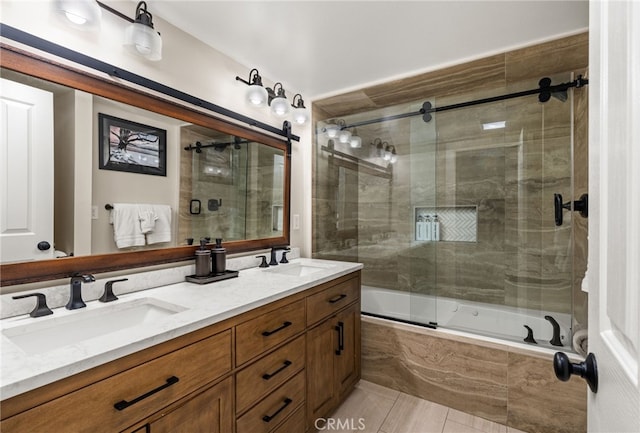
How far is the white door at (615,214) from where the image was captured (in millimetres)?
392

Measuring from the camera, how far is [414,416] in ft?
6.12

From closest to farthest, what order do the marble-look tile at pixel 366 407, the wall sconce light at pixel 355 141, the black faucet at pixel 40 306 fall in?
1. the black faucet at pixel 40 306
2. the marble-look tile at pixel 366 407
3. the wall sconce light at pixel 355 141

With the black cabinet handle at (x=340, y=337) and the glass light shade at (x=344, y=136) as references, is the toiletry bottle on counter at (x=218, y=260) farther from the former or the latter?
the glass light shade at (x=344, y=136)

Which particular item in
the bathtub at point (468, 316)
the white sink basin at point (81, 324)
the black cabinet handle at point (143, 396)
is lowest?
the bathtub at point (468, 316)

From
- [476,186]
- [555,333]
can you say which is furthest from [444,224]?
[555,333]

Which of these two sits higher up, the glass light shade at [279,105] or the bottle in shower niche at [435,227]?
the glass light shade at [279,105]

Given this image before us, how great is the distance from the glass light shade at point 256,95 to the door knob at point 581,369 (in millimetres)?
1970

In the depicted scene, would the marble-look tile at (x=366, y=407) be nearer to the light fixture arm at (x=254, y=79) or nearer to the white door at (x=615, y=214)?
the white door at (x=615, y=214)

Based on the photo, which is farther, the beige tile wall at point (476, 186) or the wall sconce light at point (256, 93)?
the beige tile wall at point (476, 186)

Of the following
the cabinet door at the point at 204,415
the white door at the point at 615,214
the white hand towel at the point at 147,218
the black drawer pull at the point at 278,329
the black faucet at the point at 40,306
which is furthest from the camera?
the white hand towel at the point at 147,218

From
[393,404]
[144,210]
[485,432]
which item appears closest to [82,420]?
[144,210]

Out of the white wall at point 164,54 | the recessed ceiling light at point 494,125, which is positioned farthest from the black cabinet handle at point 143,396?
the recessed ceiling light at point 494,125

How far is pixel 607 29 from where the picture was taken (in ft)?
1.71

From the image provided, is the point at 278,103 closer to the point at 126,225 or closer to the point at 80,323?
the point at 126,225
